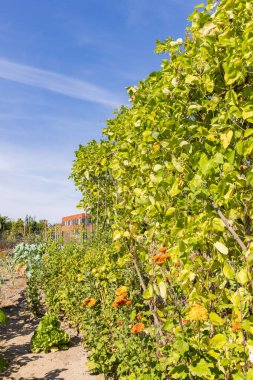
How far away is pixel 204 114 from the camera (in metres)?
2.30

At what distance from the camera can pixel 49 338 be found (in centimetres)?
517

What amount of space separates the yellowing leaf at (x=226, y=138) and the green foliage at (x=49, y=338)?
4.33m

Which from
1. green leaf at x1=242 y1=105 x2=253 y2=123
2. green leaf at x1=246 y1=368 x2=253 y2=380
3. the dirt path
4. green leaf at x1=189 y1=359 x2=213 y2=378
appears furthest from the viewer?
the dirt path

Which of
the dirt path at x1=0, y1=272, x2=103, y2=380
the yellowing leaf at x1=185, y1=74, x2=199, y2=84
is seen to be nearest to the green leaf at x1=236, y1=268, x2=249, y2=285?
the yellowing leaf at x1=185, y1=74, x2=199, y2=84

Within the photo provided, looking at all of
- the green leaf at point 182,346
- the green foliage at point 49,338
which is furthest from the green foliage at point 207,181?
the green foliage at point 49,338

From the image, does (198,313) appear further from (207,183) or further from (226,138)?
(226,138)

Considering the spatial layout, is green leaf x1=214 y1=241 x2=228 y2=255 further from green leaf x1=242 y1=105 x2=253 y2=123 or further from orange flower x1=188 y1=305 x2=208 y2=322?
green leaf x1=242 y1=105 x2=253 y2=123

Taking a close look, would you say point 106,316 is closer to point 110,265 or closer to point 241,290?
point 110,265

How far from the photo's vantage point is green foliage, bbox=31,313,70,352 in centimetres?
518

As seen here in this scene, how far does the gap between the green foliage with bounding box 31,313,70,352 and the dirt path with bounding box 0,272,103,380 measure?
0.09m

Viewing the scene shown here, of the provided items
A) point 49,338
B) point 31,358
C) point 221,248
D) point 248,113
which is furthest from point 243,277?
point 31,358

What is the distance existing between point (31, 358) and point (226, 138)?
4.52m

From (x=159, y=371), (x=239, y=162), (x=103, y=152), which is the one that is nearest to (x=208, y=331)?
(x=159, y=371)

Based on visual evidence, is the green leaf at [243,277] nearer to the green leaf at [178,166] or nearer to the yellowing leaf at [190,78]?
the green leaf at [178,166]
